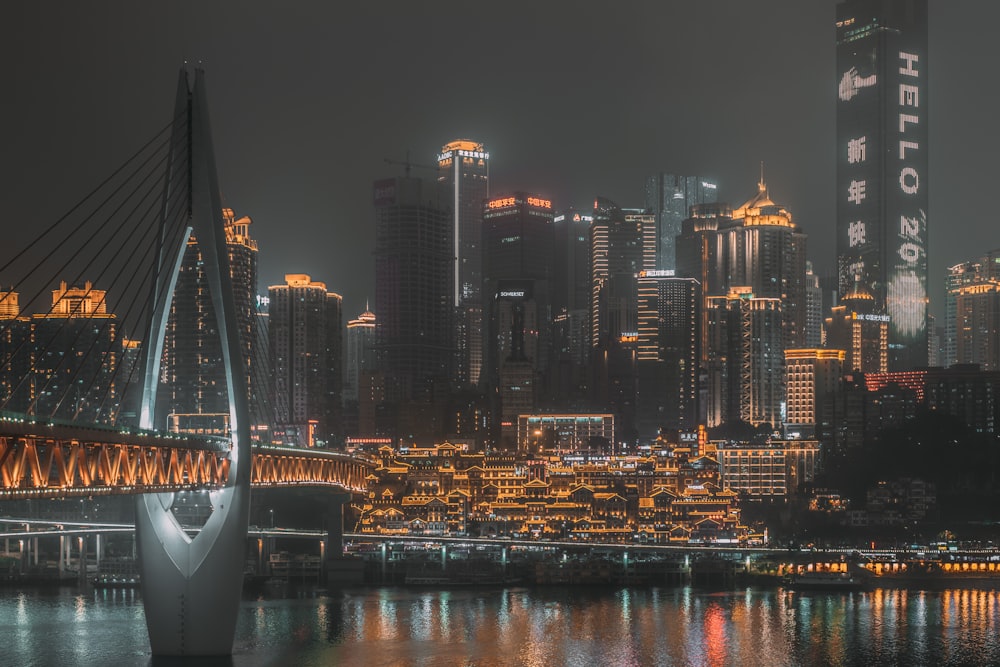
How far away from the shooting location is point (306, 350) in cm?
12538

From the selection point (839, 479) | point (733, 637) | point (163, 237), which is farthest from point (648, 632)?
point (839, 479)

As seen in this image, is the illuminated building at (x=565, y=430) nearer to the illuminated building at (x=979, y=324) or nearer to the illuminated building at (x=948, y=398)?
the illuminated building at (x=948, y=398)

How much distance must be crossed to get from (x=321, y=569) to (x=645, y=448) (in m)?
36.2

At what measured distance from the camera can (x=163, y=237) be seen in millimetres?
39406

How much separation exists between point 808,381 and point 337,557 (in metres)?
61.3

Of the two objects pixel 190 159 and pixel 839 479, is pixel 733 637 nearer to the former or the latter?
pixel 190 159

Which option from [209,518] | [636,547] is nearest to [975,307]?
[636,547]

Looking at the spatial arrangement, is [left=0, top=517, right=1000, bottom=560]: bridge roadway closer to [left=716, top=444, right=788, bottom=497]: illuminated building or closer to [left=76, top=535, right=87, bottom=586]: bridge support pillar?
[left=76, top=535, right=87, bottom=586]: bridge support pillar

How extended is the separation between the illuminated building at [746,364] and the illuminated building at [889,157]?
785 inches

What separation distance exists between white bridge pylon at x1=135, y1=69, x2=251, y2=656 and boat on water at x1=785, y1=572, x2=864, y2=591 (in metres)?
36.7

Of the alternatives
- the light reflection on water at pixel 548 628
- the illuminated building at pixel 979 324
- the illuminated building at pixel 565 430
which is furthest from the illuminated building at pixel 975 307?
the light reflection on water at pixel 548 628

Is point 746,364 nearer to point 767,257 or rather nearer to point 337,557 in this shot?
point 767,257

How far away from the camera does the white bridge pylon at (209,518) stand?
37812 mm

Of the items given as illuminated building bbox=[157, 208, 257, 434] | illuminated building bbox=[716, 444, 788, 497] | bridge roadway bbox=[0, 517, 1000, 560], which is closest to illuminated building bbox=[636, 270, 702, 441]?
illuminated building bbox=[716, 444, 788, 497]
